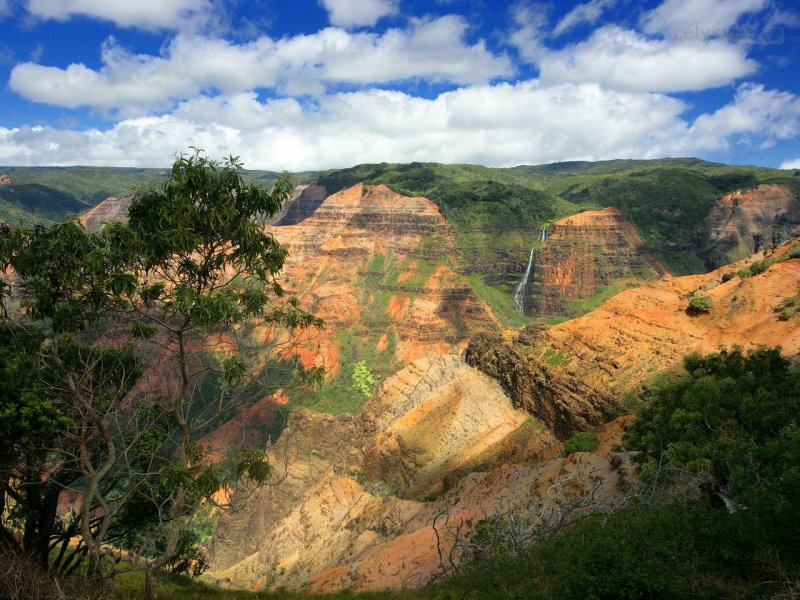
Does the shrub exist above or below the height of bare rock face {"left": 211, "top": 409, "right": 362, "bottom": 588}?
above

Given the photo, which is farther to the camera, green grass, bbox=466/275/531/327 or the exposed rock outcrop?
green grass, bbox=466/275/531/327

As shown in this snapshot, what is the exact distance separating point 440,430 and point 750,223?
120 metres

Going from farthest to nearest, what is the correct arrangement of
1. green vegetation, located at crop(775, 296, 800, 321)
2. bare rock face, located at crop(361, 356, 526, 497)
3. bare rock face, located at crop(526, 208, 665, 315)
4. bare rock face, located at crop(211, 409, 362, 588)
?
bare rock face, located at crop(526, 208, 665, 315) → bare rock face, located at crop(211, 409, 362, 588) → bare rock face, located at crop(361, 356, 526, 497) → green vegetation, located at crop(775, 296, 800, 321)

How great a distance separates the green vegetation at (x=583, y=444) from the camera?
3209 cm

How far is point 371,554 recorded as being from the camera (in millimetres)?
32062

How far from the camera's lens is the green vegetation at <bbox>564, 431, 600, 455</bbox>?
3209cm

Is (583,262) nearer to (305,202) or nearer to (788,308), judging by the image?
(788,308)

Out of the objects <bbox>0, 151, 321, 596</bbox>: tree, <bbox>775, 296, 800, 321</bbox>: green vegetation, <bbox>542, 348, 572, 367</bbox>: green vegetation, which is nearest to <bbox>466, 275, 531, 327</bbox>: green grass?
<bbox>542, 348, 572, 367</bbox>: green vegetation

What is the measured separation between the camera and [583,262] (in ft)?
367

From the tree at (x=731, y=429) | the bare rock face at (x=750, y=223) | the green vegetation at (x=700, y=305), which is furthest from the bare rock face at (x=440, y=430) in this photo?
the bare rock face at (x=750, y=223)

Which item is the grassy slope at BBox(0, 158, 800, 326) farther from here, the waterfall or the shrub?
the shrub

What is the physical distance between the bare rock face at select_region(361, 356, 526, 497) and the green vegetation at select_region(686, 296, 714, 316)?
16369 millimetres

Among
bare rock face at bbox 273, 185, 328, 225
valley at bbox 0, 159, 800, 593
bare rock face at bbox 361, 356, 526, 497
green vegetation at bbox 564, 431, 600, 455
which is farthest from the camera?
bare rock face at bbox 273, 185, 328, 225

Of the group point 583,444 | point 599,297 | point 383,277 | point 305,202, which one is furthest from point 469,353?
point 305,202
